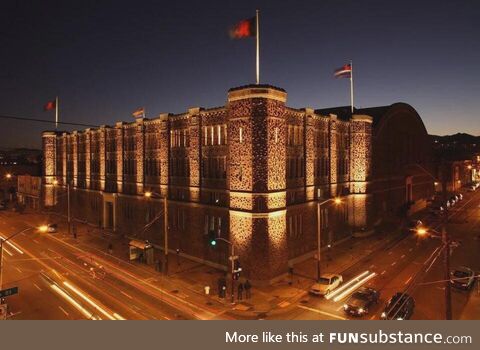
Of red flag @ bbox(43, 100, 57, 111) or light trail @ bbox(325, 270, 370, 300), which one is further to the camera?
red flag @ bbox(43, 100, 57, 111)

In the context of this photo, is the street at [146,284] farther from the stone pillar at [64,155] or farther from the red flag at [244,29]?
the stone pillar at [64,155]

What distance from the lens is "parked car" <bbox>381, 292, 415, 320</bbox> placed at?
2172 cm

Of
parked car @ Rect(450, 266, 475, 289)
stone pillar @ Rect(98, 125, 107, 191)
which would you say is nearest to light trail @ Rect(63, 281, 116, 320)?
parked car @ Rect(450, 266, 475, 289)

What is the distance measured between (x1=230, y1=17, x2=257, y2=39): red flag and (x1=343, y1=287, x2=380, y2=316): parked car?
858 inches

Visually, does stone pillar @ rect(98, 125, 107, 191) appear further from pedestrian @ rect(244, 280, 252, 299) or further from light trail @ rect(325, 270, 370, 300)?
light trail @ rect(325, 270, 370, 300)

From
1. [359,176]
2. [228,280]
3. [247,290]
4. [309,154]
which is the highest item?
[309,154]

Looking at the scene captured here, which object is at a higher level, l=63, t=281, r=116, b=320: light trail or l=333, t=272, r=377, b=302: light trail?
l=63, t=281, r=116, b=320: light trail

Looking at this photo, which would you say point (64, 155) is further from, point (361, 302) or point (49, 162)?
point (361, 302)

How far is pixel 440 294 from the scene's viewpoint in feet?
89.5

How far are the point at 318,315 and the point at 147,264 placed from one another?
63.3ft

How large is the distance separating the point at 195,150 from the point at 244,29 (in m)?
14.1

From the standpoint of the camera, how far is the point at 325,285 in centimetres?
2806

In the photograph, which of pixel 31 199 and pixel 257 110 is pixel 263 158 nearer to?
pixel 257 110

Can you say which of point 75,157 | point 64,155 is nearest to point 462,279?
point 75,157
